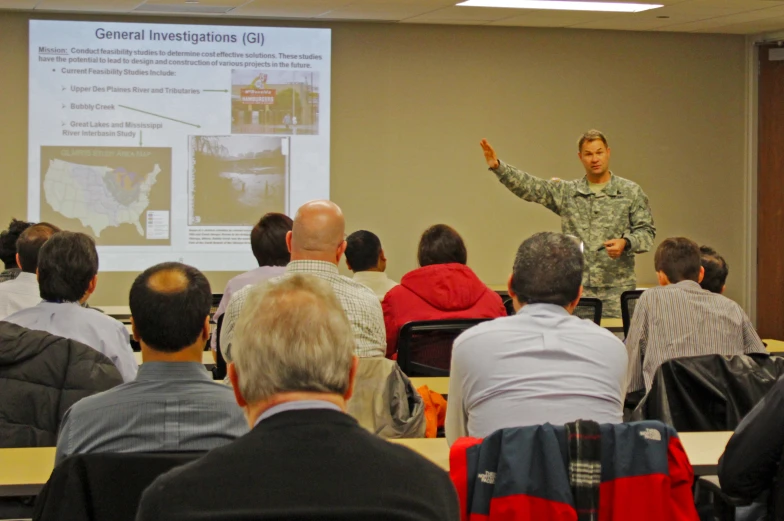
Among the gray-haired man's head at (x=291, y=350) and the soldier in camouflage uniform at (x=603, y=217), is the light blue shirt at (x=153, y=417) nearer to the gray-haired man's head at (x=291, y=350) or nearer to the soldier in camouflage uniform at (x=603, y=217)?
the gray-haired man's head at (x=291, y=350)

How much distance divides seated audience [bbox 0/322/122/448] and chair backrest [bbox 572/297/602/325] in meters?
2.67

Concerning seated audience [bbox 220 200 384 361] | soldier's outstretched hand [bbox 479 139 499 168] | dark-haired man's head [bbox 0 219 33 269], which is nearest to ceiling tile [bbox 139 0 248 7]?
soldier's outstretched hand [bbox 479 139 499 168]

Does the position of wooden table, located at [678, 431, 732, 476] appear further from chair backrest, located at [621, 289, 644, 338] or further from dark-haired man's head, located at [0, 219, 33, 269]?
dark-haired man's head, located at [0, 219, 33, 269]

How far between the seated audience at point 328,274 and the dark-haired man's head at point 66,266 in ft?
1.49

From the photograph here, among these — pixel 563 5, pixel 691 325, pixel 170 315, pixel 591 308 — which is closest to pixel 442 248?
pixel 591 308

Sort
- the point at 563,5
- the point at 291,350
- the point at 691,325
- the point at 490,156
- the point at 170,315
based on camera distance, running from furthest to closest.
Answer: the point at 563,5, the point at 490,156, the point at 691,325, the point at 170,315, the point at 291,350

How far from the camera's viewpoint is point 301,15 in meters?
7.32

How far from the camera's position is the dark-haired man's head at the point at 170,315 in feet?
6.52

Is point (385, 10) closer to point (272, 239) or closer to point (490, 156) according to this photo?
point (490, 156)

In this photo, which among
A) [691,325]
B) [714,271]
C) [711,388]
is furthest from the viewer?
[714,271]

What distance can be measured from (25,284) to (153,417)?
2206mm

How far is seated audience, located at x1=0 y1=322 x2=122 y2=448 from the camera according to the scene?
2557mm

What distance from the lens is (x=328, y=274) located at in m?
3.14

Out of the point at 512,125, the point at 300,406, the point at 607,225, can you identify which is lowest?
the point at 300,406
